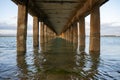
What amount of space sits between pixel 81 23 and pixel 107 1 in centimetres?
963

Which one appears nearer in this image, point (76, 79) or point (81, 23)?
point (76, 79)

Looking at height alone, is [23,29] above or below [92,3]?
below

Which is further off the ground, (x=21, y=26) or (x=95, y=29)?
(x=21, y=26)

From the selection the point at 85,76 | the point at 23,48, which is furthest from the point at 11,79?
the point at 23,48

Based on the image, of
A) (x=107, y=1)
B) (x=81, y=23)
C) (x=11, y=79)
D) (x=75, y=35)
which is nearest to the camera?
(x=11, y=79)

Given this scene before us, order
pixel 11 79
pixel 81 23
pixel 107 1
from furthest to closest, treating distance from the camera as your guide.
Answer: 1. pixel 81 23
2. pixel 107 1
3. pixel 11 79

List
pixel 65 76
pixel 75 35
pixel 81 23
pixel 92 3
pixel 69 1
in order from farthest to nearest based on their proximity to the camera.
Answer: pixel 75 35 < pixel 81 23 < pixel 69 1 < pixel 92 3 < pixel 65 76

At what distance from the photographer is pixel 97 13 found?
1179 cm

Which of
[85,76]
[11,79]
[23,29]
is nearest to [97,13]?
[23,29]

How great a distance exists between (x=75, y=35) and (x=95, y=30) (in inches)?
557

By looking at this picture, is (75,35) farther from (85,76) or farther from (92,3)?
(85,76)

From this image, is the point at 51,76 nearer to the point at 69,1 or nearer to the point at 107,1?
the point at 107,1

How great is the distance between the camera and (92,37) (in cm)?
1205

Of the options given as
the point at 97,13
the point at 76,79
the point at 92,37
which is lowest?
the point at 76,79
